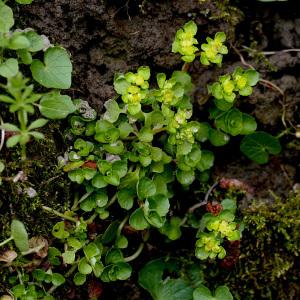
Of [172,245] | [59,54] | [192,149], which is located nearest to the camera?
[59,54]

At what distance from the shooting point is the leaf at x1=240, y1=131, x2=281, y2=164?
7.31 feet

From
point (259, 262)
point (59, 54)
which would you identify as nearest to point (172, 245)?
point (259, 262)

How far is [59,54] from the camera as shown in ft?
6.28

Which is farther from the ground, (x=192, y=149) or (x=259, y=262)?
(x=192, y=149)

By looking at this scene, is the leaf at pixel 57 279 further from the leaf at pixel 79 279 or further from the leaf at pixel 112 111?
the leaf at pixel 112 111

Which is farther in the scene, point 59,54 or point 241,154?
point 241,154

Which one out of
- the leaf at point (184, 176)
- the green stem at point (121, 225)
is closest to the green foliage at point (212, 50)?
the leaf at point (184, 176)

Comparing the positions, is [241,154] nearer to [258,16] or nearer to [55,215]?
[258,16]

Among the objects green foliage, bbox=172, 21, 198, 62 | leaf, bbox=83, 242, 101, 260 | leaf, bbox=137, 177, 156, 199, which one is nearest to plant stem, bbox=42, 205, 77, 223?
leaf, bbox=83, 242, 101, 260

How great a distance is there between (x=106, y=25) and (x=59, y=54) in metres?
0.25

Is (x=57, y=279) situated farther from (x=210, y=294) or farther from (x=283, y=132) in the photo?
(x=283, y=132)

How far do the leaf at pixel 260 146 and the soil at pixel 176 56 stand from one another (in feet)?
0.20

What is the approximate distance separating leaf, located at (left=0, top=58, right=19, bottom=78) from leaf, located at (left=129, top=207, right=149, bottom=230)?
629mm

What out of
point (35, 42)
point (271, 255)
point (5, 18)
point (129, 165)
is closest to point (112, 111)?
point (129, 165)
